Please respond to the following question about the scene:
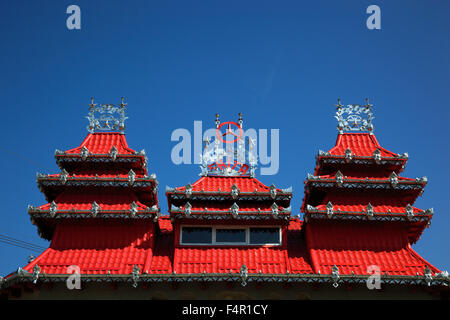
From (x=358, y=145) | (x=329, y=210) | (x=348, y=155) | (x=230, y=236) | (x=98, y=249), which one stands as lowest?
(x=98, y=249)

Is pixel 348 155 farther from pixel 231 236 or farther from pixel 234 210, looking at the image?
pixel 231 236

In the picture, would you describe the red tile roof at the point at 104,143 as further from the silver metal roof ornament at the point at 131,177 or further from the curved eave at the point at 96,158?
the silver metal roof ornament at the point at 131,177

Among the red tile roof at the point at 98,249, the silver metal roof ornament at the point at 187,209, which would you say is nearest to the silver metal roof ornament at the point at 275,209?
the silver metal roof ornament at the point at 187,209

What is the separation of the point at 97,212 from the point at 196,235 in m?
5.51

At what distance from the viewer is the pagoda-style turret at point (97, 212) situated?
29.0 meters

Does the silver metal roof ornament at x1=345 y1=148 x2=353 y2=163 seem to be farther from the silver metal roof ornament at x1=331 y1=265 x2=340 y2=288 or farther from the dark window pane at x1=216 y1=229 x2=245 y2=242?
the dark window pane at x1=216 y1=229 x2=245 y2=242

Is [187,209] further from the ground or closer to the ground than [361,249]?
further from the ground

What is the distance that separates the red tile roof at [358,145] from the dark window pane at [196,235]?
9.15 metres

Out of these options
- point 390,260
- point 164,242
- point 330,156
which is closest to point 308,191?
point 330,156

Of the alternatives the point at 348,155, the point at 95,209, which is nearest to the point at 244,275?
the point at 95,209

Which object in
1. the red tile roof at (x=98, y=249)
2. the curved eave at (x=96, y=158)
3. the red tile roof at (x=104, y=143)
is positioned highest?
the red tile roof at (x=104, y=143)

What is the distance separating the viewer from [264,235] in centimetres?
3064

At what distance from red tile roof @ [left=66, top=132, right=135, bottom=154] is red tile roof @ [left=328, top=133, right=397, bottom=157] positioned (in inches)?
499
